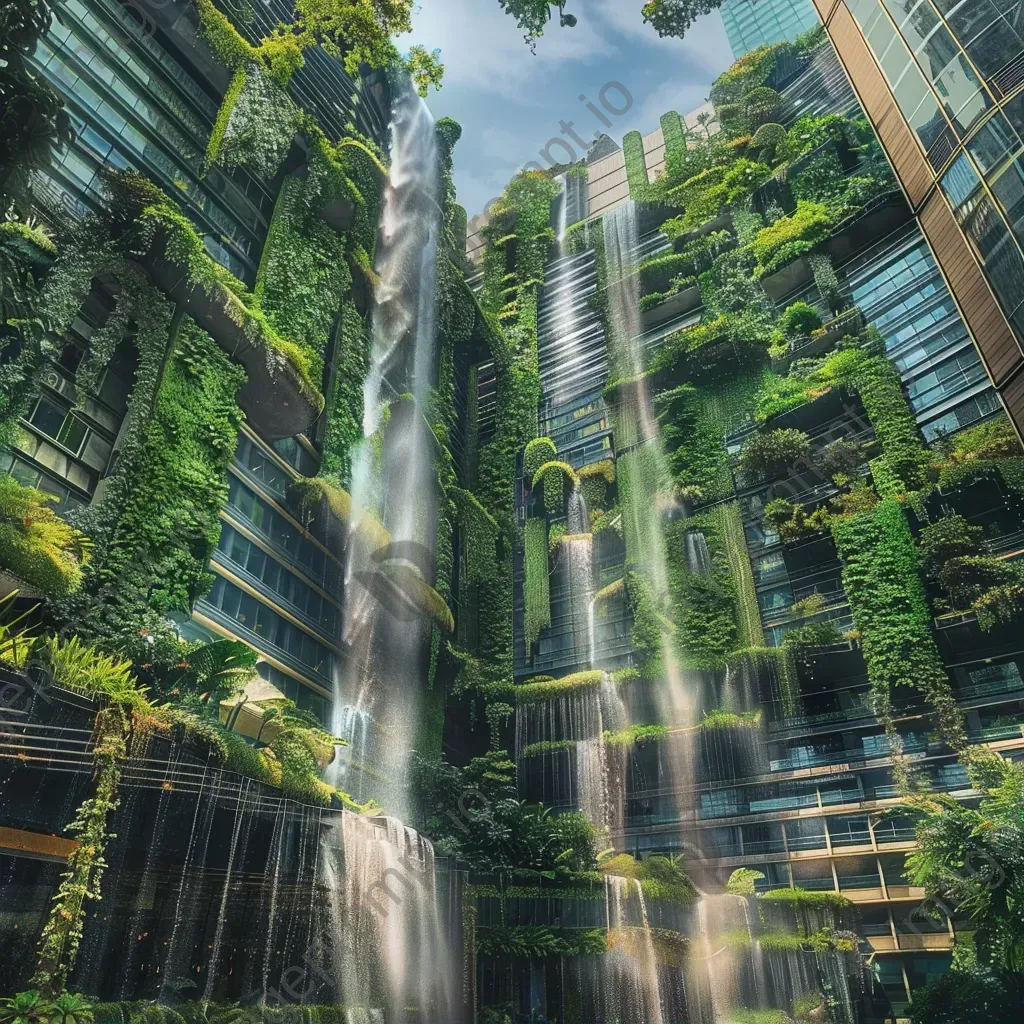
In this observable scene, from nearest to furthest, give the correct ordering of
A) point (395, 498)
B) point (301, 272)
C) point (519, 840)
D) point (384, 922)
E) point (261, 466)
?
point (384, 922)
point (519, 840)
point (261, 466)
point (301, 272)
point (395, 498)

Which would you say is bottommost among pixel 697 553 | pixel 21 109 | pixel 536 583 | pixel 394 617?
pixel 21 109

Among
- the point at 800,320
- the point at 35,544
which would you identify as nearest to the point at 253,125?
the point at 35,544

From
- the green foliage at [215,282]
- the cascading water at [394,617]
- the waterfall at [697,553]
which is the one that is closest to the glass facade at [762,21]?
the cascading water at [394,617]

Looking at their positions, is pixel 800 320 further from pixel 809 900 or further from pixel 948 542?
pixel 809 900

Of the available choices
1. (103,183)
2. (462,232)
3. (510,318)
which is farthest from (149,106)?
(510,318)

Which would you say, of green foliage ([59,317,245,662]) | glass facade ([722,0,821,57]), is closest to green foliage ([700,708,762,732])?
green foliage ([59,317,245,662])

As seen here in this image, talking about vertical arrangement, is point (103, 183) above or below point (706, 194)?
below

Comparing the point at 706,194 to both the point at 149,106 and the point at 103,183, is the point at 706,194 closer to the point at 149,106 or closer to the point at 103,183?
the point at 149,106

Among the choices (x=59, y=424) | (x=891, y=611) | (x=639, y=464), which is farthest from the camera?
(x=639, y=464)

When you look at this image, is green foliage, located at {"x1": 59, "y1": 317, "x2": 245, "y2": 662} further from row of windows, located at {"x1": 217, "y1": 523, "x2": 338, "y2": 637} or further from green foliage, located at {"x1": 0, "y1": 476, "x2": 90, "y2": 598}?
row of windows, located at {"x1": 217, "y1": 523, "x2": 338, "y2": 637}
